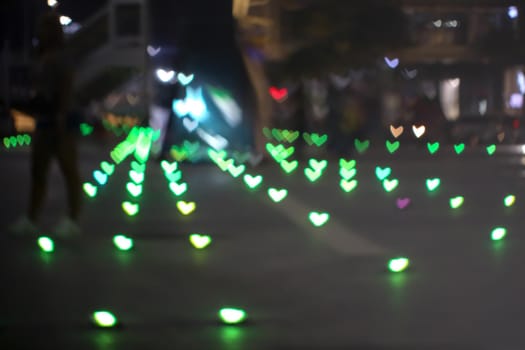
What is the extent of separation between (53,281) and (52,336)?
5.79 feet

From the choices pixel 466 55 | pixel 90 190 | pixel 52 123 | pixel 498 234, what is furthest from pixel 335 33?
pixel 52 123

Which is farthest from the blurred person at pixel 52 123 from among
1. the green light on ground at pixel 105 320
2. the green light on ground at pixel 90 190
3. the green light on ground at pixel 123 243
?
the green light on ground at pixel 90 190

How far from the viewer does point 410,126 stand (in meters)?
32.0

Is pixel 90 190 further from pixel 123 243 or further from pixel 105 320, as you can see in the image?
pixel 105 320

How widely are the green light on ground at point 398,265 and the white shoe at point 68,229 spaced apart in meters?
3.26

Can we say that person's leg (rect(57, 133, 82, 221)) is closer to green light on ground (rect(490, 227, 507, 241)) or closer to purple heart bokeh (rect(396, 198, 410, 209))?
green light on ground (rect(490, 227, 507, 241))

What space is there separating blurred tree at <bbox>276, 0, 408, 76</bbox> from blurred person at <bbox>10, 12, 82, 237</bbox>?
2224 centimetres

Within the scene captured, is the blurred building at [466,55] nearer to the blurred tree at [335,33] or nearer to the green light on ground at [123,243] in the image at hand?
the blurred tree at [335,33]

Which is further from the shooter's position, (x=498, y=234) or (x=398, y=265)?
(x=498, y=234)

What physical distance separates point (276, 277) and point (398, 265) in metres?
0.90

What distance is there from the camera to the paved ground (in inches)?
230

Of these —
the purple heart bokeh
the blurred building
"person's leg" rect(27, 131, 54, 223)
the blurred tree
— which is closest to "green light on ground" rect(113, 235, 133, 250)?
"person's leg" rect(27, 131, 54, 223)

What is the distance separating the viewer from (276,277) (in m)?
7.71

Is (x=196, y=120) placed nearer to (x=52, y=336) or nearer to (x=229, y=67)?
(x=229, y=67)
